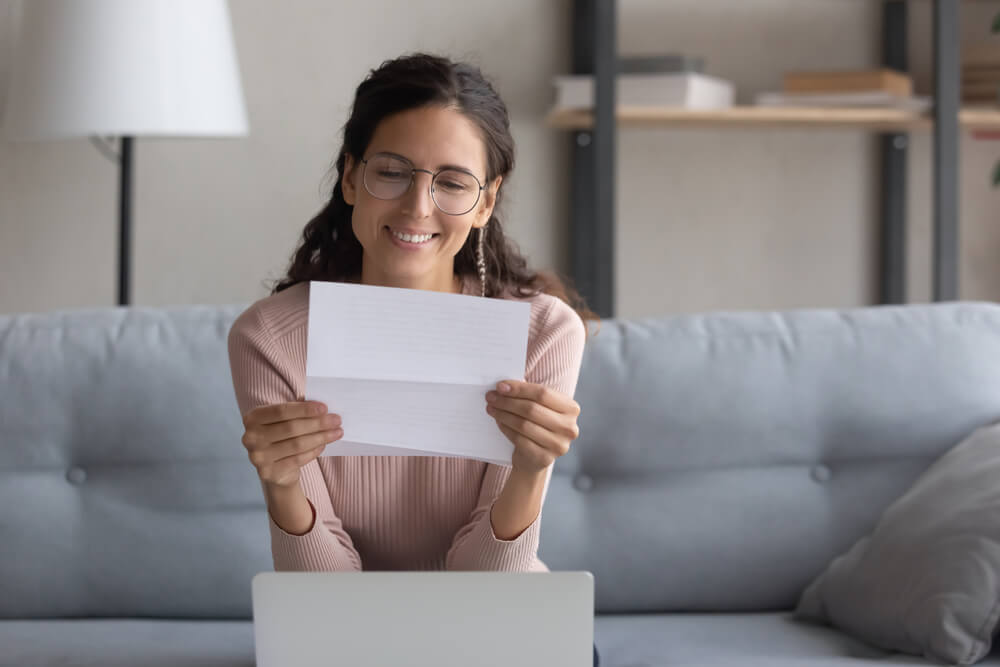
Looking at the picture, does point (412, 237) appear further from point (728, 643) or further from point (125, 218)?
point (125, 218)

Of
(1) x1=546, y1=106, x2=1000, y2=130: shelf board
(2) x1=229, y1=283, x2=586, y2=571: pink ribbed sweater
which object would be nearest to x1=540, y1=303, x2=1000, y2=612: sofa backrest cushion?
(2) x1=229, y1=283, x2=586, y2=571: pink ribbed sweater

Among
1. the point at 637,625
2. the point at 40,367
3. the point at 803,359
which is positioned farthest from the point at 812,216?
the point at 40,367

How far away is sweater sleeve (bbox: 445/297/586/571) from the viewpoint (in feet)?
3.54

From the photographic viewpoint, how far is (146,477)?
1.45 meters

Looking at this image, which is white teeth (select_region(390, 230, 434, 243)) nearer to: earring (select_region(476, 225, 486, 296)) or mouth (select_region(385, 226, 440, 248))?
mouth (select_region(385, 226, 440, 248))

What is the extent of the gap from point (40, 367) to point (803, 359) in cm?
112

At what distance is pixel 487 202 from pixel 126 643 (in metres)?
0.76

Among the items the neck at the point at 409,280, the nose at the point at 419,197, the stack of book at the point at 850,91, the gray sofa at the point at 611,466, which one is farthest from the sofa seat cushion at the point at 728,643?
the stack of book at the point at 850,91

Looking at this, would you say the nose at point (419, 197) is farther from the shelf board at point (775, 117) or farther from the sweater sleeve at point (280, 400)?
the shelf board at point (775, 117)

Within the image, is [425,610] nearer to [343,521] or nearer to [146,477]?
[343,521]

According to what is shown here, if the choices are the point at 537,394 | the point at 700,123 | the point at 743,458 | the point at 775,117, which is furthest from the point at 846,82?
the point at 537,394

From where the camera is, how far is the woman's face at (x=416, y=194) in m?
1.02

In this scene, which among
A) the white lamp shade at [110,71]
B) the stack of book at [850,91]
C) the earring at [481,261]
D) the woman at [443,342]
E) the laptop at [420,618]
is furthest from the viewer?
the stack of book at [850,91]

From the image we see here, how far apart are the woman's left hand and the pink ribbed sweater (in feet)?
0.46
